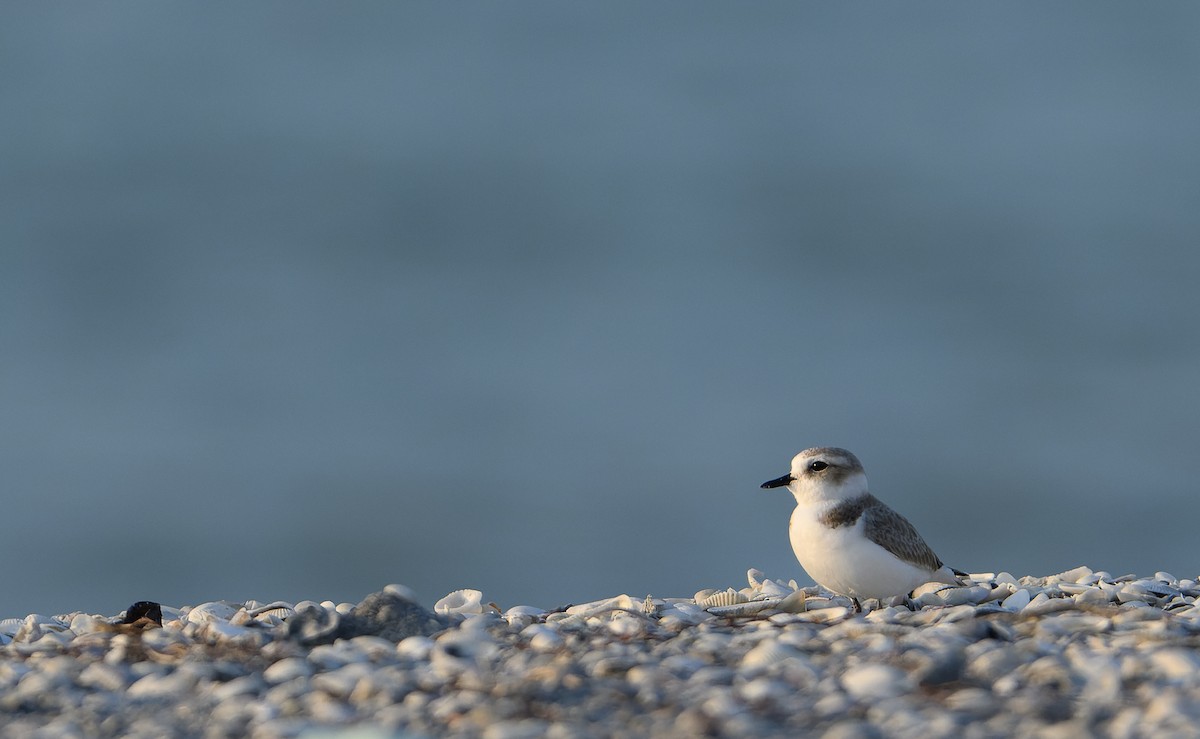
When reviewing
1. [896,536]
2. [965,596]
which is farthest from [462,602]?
[965,596]

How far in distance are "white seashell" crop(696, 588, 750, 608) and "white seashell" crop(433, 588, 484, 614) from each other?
45.2 inches

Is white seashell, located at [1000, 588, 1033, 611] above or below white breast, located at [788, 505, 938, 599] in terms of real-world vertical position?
below

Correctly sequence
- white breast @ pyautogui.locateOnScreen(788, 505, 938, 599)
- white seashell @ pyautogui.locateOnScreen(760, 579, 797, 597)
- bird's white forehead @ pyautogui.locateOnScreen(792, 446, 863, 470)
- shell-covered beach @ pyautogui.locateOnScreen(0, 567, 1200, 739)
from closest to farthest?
shell-covered beach @ pyautogui.locateOnScreen(0, 567, 1200, 739), white breast @ pyautogui.locateOnScreen(788, 505, 938, 599), bird's white forehead @ pyautogui.locateOnScreen(792, 446, 863, 470), white seashell @ pyautogui.locateOnScreen(760, 579, 797, 597)

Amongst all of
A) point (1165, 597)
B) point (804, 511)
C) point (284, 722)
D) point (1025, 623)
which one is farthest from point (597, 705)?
point (1165, 597)

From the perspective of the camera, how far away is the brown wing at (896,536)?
7285mm

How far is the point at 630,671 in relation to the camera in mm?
5328

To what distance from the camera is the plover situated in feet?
23.5

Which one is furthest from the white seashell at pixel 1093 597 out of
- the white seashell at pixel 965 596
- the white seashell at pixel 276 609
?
the white seashell at pixel 276 609

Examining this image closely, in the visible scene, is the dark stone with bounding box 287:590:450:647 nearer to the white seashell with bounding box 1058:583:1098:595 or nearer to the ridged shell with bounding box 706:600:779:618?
the ridged shell with bounding box 706:600:779:618

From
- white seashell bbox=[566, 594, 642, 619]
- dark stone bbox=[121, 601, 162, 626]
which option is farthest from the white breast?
dark stone bbox=[121, 601, 162, 626]

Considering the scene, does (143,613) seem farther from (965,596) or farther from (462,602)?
(965,596)

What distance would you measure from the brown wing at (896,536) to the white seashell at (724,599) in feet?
2.53

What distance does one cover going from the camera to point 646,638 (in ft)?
20.4

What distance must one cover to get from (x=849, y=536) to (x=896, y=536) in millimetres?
291
